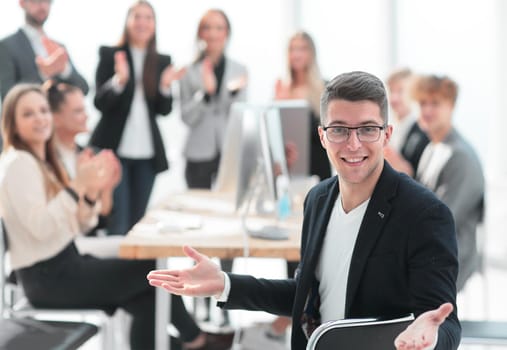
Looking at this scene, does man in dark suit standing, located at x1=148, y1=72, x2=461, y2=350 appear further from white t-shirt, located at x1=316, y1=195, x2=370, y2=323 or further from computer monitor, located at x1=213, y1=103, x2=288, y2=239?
computer monitor, located at x1=213, y1=103, x2=288, y2=239

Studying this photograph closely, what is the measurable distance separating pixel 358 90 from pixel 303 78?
8.22 feet

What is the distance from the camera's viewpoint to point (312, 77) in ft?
13.4

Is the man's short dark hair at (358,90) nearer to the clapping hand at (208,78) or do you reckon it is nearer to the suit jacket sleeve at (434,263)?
the suit jacket sleeve at (434,263)

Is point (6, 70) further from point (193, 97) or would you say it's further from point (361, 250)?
point (361, 250)

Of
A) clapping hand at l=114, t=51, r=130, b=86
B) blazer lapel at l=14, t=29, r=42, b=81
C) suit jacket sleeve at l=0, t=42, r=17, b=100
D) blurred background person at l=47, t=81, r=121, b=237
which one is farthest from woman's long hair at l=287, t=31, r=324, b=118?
suit jacket sleeve at l=0, t=42, r=17, b=100

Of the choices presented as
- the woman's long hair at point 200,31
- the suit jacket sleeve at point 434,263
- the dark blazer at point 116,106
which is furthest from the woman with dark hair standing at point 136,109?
the suit jacket sleeve at point 434,263

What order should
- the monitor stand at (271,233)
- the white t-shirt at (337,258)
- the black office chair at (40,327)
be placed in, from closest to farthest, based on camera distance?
1. the white t-shirt at (337,258)
2. the black office chair at (40,327)
3. the monitor stand at (271,233)

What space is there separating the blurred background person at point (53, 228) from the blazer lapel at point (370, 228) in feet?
4.28

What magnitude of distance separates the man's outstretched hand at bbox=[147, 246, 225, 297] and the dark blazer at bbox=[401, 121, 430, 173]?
1930mm

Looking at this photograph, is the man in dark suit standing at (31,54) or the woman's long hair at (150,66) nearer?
the man in dark suit standing at (31,54)

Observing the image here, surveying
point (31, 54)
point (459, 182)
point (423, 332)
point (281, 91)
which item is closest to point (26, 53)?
point (31, 54)

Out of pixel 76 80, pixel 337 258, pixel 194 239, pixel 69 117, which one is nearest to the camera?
pixel 337 258

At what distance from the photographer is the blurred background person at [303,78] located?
4074 mm

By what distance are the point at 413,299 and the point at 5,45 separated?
277cm
